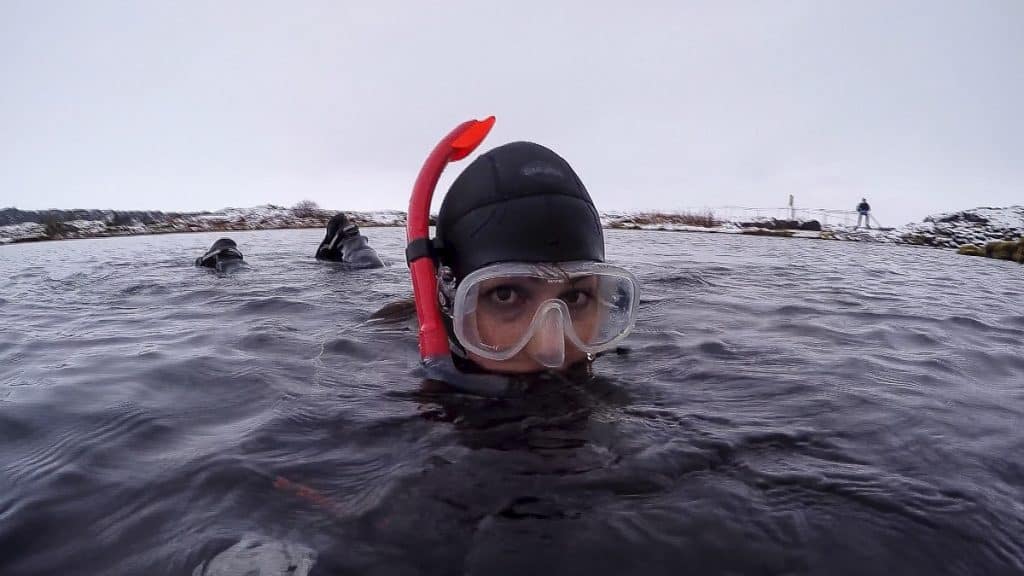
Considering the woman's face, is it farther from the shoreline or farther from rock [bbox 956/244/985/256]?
rock [bbox 956/244/985/256]

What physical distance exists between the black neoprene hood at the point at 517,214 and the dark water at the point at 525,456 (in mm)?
732

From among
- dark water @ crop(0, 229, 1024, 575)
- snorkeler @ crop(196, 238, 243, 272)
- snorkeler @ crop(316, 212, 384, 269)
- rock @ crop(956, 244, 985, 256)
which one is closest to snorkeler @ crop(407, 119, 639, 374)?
dark water @ crop(0, 229, 1024, 575)

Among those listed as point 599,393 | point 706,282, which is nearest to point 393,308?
point 599,393

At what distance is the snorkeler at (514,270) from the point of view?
258 centimetres

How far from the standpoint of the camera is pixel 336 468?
6.26 feet

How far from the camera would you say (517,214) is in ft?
9.08

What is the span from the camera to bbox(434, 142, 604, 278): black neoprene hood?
2715 millimetres

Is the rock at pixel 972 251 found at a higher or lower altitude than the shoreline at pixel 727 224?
lower

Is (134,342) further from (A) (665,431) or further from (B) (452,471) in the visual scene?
(A) (665,431)

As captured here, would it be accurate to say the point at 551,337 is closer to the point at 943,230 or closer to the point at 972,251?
the point at 972,251

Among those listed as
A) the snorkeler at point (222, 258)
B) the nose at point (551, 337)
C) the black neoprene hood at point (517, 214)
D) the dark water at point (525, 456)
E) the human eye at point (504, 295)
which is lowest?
the dark water at point (525, 456)

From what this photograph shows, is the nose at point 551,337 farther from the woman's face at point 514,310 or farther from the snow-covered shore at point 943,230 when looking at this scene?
the snow-covered shore at point 943,230

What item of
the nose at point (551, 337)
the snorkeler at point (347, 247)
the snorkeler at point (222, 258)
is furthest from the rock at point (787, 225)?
the nose at point (551, 337)

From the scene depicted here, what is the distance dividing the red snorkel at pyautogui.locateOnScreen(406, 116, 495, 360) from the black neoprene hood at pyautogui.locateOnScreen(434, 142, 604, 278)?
0.13m
